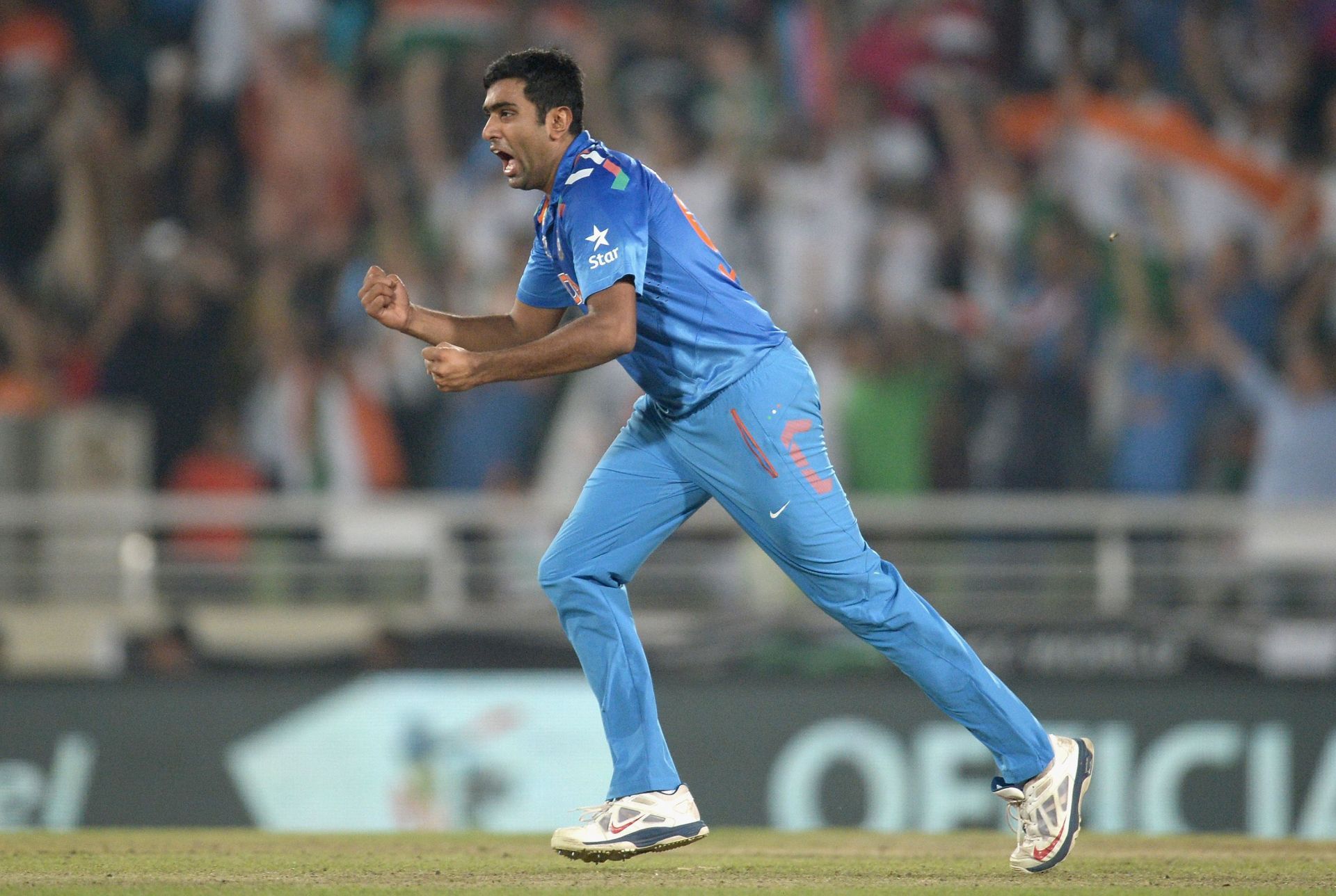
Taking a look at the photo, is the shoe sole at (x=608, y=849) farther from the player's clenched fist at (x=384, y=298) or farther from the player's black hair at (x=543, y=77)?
the player's black hair at (x=543, y=77)

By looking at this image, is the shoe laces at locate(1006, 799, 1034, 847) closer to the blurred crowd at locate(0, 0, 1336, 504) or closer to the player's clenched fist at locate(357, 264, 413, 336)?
the player's clenched fist at locate(357, 264, 413, 336)

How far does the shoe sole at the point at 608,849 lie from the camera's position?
436cm

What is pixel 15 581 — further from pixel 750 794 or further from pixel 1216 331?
Answer: pixel 1216 331

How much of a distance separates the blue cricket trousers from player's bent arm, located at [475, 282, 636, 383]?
0.43 m

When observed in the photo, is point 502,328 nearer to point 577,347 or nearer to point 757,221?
point 577,347

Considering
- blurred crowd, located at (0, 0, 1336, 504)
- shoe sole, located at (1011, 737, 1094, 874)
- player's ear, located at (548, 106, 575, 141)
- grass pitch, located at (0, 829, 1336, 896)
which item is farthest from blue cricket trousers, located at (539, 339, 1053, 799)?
blurred crowd, located at (0, 0, 1336, 504)

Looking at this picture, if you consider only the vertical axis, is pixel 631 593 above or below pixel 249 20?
below

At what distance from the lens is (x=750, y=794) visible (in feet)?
25.2

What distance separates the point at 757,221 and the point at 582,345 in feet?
21.3

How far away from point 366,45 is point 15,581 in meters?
4.13

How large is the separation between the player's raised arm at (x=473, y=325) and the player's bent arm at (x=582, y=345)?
1.53 feet

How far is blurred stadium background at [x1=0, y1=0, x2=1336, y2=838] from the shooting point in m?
7.73

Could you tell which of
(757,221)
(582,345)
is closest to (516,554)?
(757,221)

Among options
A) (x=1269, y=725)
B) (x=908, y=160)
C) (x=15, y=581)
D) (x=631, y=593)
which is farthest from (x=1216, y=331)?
(x=15, y=581)
